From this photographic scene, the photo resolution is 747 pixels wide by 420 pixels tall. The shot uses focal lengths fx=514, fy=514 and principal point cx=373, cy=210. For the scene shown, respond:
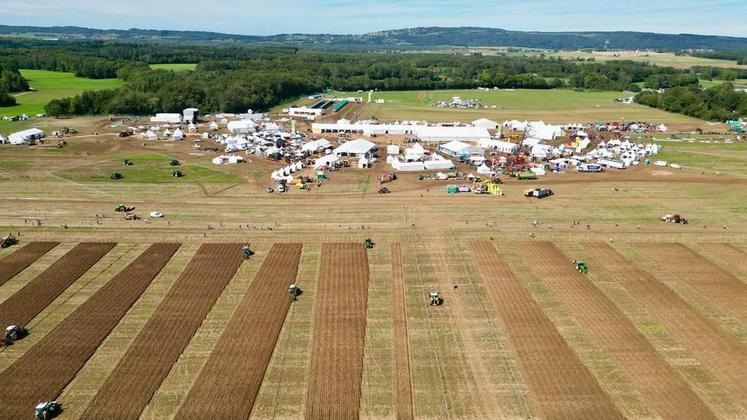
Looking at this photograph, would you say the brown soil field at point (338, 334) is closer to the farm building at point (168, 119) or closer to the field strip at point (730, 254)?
the field strip at point (730, 254)

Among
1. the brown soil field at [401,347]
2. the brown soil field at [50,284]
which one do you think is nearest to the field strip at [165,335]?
the brown soil field at [50,284]

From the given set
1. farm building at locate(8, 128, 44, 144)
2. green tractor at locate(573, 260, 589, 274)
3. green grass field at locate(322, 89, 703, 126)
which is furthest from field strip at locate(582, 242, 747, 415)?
farm building at locate(8, 128, 44, 144)

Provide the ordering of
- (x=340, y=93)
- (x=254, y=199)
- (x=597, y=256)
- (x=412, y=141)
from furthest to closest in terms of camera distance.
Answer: (x=340, y=93)
(x=412, y=141)
(x=254, y=199)
(x=597, y=256)

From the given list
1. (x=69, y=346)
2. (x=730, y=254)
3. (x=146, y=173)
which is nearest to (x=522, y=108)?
(x=730, y=254)

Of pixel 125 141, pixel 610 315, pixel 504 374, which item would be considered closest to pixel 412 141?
pixel 125 141

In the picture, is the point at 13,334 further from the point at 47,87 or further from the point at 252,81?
the point at 47,87

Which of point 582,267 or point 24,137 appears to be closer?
point 582,267

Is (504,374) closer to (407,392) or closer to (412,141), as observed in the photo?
(407,392)
